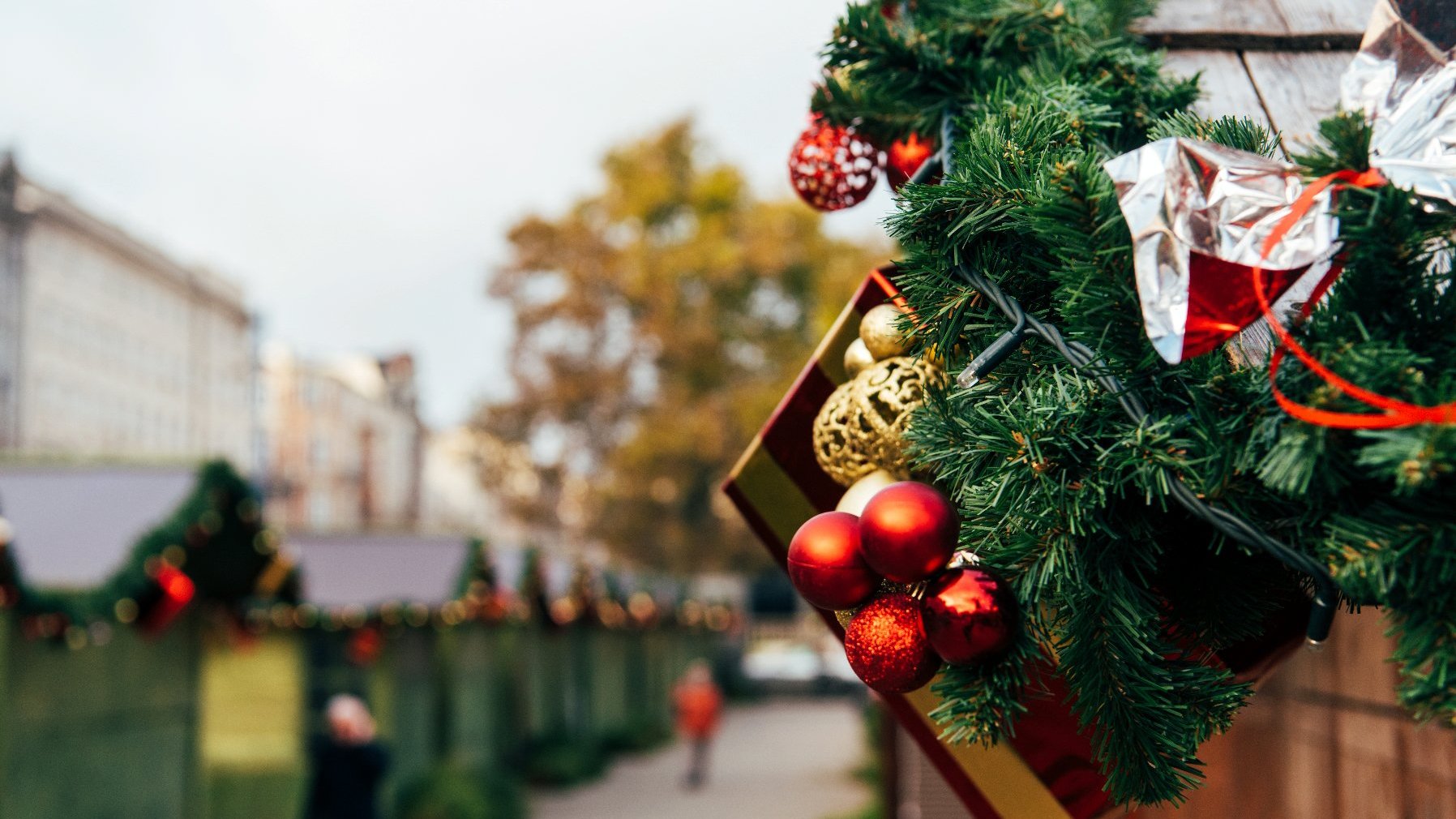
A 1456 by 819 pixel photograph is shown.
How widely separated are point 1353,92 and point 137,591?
23.2ft

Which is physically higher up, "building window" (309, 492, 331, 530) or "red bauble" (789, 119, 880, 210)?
"red bauble" (789, 119, 880, 210)

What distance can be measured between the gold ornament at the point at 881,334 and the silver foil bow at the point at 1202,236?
0.60 meters

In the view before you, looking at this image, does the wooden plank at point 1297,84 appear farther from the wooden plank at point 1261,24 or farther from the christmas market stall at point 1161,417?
the christmas market stall at point 1161,417

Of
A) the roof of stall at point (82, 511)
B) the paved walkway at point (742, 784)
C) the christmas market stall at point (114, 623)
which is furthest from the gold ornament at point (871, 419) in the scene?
the paved walkway at point (742, 784)

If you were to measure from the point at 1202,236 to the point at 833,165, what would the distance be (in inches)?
44.0

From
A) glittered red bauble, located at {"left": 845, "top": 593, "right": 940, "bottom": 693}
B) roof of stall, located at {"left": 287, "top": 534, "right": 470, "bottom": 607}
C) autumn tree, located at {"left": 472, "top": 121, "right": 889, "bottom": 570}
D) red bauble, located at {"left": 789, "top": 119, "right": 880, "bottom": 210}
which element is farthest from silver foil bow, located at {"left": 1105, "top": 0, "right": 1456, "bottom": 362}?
autumn tree, located at {"left": 472, "top": 121, "right": 889, "bottom": 570}

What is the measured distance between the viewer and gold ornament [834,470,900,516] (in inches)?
61.5

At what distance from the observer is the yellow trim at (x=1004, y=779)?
1.80 meters

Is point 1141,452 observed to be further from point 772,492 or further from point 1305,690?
point 1305,690

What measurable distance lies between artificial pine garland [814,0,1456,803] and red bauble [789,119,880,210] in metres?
0.65

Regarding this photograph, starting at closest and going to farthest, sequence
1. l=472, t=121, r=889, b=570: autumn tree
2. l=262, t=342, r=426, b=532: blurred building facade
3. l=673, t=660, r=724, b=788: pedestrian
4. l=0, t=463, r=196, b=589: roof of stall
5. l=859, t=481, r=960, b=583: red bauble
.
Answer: l=859, t=481, r=960, b=583: red bauble, l=0, t=463, r=196, b=589: roof of stall, l=673, t=660, r=724, b=788: pedestrian, l=472, t=121, r=889, b=570: autumn tree, l=262, t=342, r=426, b=532: blurred building facade

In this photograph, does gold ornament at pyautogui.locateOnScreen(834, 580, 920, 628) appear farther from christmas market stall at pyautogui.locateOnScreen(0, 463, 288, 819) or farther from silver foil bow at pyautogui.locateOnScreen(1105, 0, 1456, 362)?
christmas market stall at pyautogui.locateOnScreen(0, 463, 288, 819)

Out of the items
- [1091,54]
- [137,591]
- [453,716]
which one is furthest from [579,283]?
[1091,54]

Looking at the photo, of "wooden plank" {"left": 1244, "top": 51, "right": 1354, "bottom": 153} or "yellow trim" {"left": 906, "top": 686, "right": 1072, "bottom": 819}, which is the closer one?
"wooden plank" {"left": 1244, "top": 51, "right": 1354, "bottom": 153}
